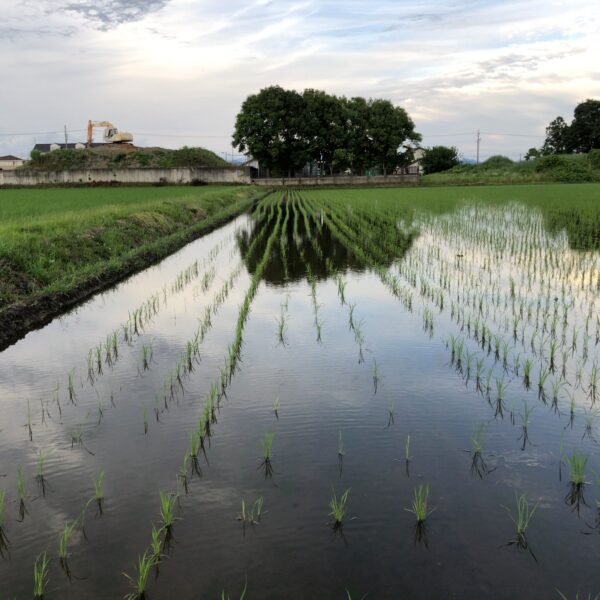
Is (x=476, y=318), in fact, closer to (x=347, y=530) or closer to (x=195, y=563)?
(x=347, y=530)

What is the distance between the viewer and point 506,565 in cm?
251

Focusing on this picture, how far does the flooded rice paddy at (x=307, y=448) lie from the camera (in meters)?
2.52

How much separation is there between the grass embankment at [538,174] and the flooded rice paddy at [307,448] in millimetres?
43130

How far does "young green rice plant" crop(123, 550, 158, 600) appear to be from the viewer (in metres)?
2.36

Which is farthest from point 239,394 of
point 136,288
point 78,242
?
point 78,242

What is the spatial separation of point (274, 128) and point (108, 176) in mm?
15212

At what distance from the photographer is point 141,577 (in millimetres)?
2375

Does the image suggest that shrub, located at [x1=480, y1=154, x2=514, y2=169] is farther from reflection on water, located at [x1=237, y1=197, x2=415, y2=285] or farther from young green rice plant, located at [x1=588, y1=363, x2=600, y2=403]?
young green rice plant, located at [x1=588, y1=363, x2=600, y2=403]

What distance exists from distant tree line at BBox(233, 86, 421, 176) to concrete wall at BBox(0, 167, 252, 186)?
8655 mm

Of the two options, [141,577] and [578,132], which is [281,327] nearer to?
[141,577]

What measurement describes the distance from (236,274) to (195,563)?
759 cm

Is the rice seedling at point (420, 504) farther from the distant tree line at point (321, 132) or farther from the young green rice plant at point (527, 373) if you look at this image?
the distant tree line at point (321, 132)

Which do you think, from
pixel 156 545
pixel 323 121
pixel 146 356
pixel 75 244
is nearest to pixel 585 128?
pixel 323 121

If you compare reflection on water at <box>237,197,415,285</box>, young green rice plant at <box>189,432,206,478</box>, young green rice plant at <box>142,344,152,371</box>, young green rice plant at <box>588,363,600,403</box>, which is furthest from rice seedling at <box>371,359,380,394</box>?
reflection on water at <box>237,197,415,285</box>
